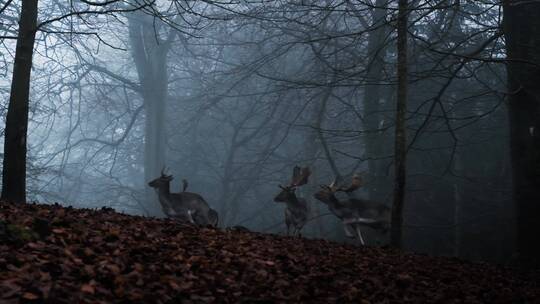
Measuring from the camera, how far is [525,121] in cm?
919

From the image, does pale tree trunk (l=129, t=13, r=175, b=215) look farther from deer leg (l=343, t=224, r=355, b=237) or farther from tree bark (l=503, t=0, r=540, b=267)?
tree bark (l=503, t=0, r=540, b=267)

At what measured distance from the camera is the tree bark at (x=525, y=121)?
29.4 ft

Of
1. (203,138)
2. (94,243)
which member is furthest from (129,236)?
(203,138)

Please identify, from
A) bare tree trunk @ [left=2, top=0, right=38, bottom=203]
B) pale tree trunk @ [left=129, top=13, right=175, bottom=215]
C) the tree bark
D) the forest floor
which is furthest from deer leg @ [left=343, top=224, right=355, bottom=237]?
pale tree trunk @ [left=129, top=13, right=175, bottom=215]

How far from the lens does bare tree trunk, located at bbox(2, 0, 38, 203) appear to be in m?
7.45

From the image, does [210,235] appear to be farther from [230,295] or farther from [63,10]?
[63,10]

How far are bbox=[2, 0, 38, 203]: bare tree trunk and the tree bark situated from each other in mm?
6750

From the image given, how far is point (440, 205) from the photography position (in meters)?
18.5

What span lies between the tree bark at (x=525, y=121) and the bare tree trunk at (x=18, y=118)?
6.75 metres

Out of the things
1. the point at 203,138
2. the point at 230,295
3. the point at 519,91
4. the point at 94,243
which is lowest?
the point at 230,295

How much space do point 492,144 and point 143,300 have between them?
54.6 feet

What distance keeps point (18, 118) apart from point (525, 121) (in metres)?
7.25

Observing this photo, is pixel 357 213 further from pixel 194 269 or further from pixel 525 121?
pixel 194 269

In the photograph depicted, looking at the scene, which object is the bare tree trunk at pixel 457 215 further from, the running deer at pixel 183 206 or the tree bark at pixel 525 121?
the running deer at pixel 183 206
